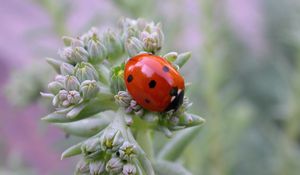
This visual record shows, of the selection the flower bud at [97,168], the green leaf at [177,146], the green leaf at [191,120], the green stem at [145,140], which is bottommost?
the green leaf at [177,146]

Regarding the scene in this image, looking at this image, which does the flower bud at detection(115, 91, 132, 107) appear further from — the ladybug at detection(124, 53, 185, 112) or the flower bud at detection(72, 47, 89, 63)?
the flower bud at detection(72, 47, 89, 63)

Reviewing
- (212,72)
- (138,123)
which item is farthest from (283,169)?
(138,123)

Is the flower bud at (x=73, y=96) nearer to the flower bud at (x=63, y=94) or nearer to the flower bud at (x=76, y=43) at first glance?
the flower bud at (x=63, y=94)

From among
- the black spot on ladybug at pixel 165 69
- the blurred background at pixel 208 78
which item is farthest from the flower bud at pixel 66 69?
the blurred background at pixel 208 78

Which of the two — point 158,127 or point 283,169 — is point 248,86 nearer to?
point 283,169

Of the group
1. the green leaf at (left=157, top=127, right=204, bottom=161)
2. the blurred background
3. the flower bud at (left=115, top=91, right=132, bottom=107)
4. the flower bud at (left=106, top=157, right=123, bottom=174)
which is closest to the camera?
the flower bud at (left=106, top=157, right=123, bottom=174)

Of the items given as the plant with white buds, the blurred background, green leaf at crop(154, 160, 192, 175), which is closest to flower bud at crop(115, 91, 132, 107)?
the plant with white buds
